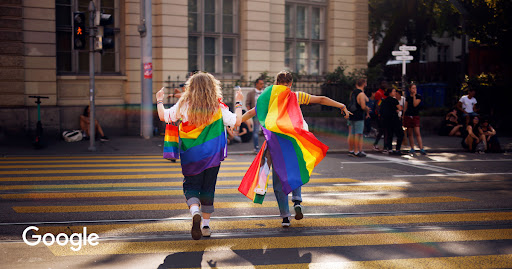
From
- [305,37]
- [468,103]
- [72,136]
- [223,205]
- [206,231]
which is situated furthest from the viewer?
[305,37]

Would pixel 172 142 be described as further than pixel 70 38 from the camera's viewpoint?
No

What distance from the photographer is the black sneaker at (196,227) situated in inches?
231

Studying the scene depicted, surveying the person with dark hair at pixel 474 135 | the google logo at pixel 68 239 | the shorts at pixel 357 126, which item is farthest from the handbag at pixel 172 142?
the person with dark hair at pixel 474 135

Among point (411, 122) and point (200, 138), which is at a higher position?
point (200, 138)

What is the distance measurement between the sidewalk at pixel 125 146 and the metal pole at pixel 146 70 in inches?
19.1

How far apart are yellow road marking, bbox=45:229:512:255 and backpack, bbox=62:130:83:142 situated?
1112 cm

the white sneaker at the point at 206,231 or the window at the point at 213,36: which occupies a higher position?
the window at the point at 213,36

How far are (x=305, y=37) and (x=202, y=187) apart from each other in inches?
677

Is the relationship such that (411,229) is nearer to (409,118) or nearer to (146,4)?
(409,118)

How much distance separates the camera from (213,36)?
66.8 ft

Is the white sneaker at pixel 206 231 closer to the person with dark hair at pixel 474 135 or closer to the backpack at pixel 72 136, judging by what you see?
the backpack at pixel 72 136

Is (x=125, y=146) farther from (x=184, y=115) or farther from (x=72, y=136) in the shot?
(x=184, y=115)

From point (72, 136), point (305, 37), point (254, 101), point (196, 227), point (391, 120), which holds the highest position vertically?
point (305, 37)

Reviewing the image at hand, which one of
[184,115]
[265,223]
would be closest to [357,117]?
[265,223]
